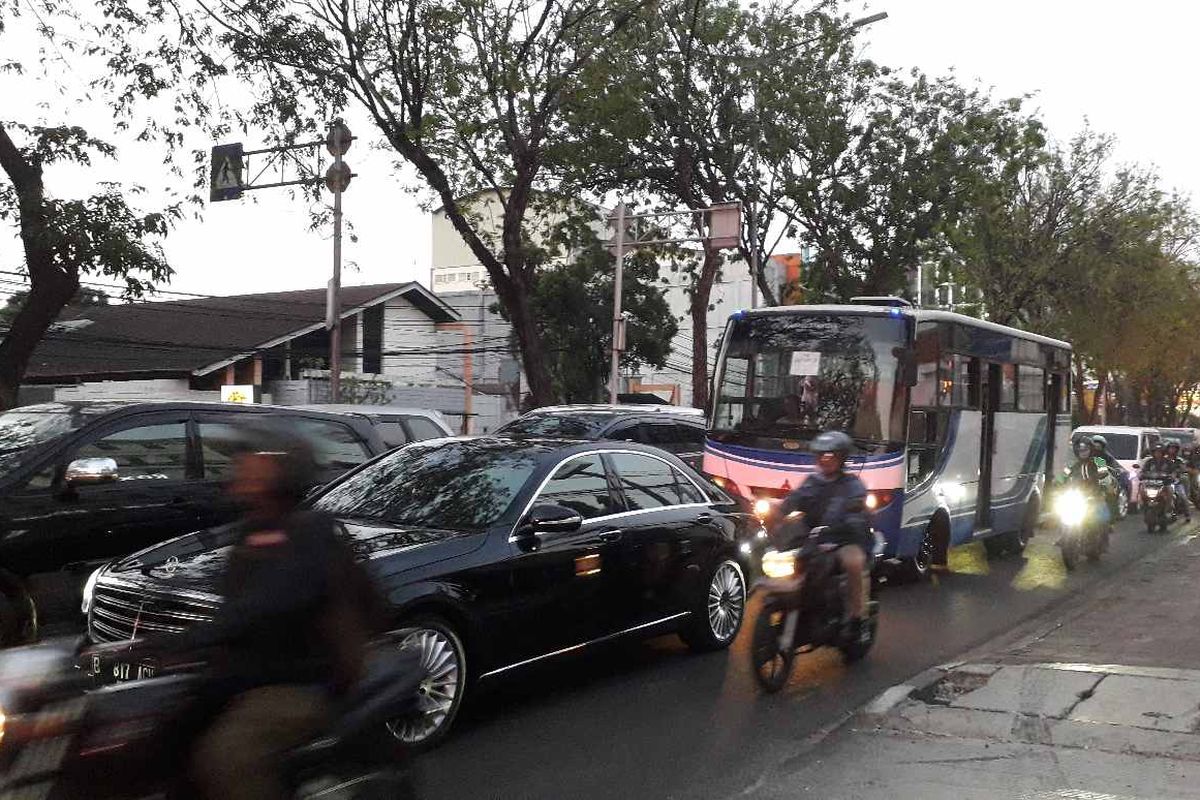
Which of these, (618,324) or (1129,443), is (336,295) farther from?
(1129,443)

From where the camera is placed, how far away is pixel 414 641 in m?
5.72

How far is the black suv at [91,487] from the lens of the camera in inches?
283

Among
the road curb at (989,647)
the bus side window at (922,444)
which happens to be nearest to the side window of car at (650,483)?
the road curb at (989,647)

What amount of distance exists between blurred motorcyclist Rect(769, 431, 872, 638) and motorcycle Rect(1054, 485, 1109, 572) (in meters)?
7.06

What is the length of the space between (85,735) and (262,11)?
12792 mm

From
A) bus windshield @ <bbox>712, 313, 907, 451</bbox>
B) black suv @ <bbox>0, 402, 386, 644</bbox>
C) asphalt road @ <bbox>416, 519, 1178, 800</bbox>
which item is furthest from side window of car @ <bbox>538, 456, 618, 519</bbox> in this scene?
bus windshield @ <bbox>712, 313, 907, 451</bbox>

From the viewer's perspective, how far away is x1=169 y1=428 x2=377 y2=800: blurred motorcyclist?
11.0ft

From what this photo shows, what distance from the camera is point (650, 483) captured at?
26.5 feet

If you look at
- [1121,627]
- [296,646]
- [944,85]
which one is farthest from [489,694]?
[944,85]

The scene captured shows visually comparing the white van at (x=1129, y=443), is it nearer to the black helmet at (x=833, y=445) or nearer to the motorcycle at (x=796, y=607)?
the black helmet at (x=833, y=445)

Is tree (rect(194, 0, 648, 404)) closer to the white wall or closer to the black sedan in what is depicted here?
the black sedan

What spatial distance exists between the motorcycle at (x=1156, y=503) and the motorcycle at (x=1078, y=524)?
5204 mm

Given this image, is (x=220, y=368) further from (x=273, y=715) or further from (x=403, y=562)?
(x=273, y=715)

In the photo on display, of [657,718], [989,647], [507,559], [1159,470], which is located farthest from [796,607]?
[1159,470]
